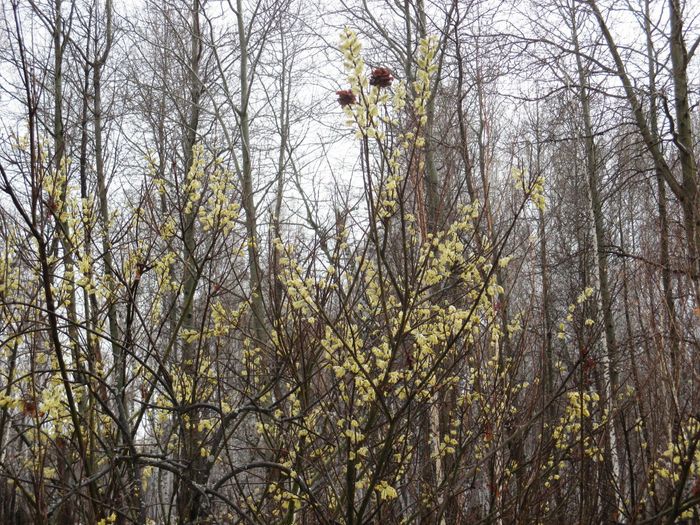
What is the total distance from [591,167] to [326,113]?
13.6 ft

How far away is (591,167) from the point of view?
1002cm

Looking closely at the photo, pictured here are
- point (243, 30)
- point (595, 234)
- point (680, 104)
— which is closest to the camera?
point (680, 104)

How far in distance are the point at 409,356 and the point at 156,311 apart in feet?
8.77

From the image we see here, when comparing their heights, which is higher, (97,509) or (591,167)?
(591,167)

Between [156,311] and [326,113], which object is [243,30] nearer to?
[326,113]

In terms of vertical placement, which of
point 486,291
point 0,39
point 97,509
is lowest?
point 97,509

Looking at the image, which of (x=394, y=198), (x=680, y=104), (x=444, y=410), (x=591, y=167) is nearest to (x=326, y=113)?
(x=591, y=167)

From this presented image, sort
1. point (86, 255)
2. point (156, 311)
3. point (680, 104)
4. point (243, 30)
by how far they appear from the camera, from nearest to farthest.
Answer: point (86, 255) → point (156, 311) → point (680, 104) → point (243, 30)

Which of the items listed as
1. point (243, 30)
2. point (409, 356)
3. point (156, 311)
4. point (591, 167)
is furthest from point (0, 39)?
point (409, 356)

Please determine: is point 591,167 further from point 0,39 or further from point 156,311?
point 0,39

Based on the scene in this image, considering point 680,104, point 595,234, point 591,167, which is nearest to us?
point 680,104

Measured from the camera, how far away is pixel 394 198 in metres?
2.97

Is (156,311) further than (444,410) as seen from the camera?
Yes

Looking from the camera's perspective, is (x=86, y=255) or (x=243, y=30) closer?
(x=86, y=255)
